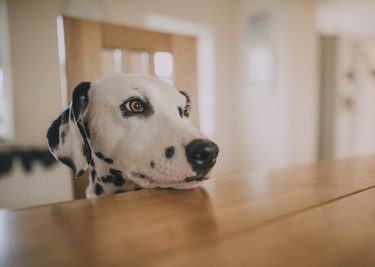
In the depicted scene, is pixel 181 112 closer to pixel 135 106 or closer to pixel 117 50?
pixel 135 106

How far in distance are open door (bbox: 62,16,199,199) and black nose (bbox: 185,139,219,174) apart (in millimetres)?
774

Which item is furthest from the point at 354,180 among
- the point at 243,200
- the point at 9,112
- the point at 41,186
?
the point at 9,112

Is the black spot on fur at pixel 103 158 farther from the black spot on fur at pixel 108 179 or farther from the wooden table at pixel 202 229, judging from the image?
the wooden table at pixel 202 229

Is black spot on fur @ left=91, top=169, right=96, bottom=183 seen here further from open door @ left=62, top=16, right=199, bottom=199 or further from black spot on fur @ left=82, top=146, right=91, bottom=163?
open door @ left=62, top=16, right=199, bottom=199

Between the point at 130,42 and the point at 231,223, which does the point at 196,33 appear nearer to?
the point at 130,42

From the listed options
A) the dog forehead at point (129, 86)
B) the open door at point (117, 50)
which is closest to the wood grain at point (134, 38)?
the open door at point (117, 50)

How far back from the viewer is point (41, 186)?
2.29m

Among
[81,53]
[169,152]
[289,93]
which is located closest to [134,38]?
[81,53]

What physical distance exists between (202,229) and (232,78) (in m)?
3.83

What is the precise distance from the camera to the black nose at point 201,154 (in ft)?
1.82

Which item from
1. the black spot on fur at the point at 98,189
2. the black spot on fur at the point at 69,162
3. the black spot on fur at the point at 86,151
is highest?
the black spot on fur at the point at 86,151

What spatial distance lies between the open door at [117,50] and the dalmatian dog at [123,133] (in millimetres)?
488

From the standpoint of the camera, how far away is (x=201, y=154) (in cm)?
55

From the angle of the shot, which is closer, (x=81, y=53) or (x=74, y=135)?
(x=74, y=135)
